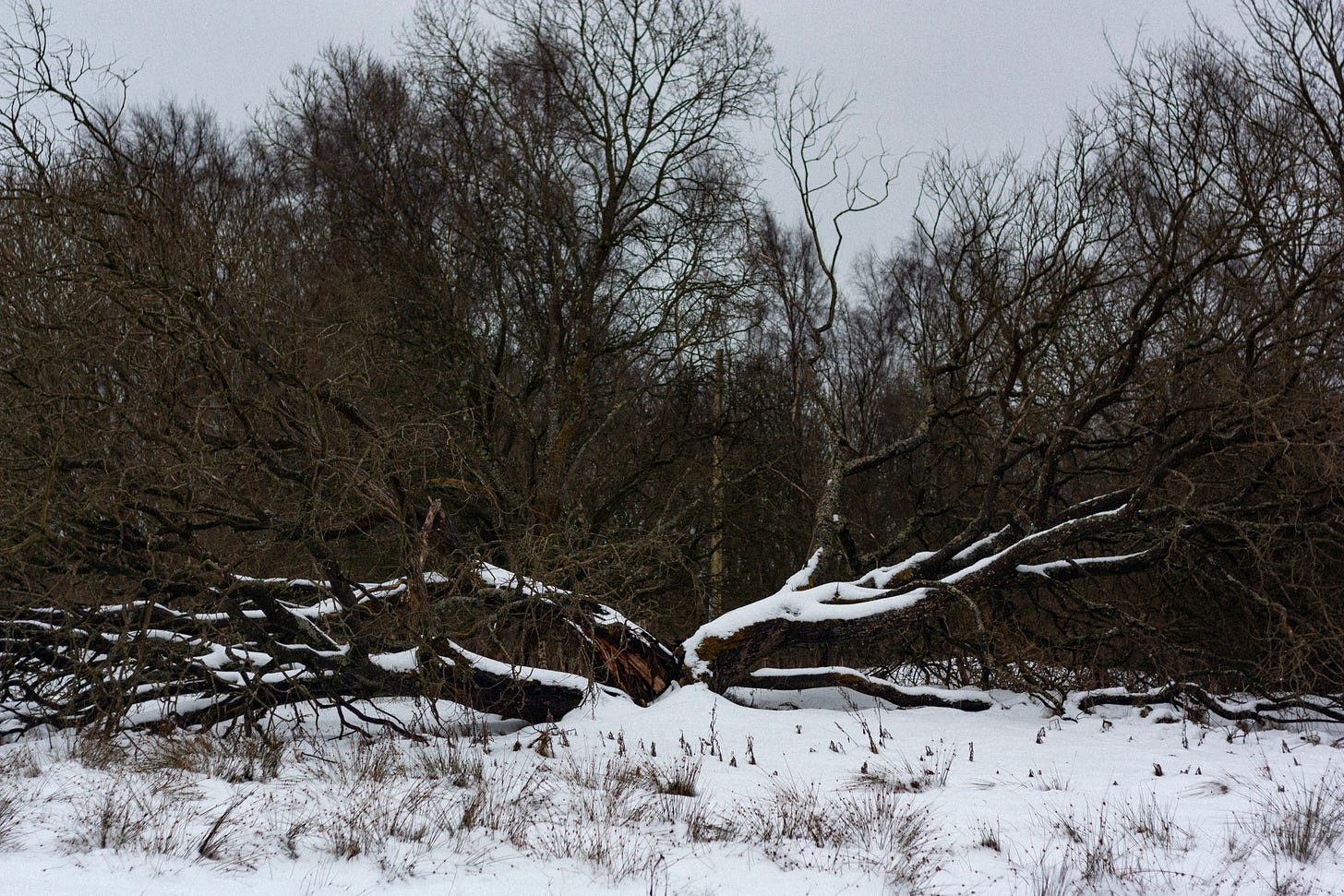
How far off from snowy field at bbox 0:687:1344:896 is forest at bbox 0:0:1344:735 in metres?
1.02

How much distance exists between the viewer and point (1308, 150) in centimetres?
888

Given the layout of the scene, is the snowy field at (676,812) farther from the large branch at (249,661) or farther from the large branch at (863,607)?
the large branch at (863,607)

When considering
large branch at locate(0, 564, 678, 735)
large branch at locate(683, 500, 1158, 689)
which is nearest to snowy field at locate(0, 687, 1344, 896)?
large branch at locate(0, 564, 678, 735)

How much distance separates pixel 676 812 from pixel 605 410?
9.80m

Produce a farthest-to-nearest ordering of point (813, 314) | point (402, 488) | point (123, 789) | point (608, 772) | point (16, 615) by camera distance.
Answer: point (813, 314) < point (402, 488) < point (16, 615) < point (608, 772) < point (123, 789)

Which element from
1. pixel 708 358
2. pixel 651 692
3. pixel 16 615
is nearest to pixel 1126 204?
pixel 708 358

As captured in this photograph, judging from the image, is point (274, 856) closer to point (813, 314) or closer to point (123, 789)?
point (123, 789)

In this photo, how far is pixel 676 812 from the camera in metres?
5.02

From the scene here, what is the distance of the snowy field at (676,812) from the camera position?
156 inches

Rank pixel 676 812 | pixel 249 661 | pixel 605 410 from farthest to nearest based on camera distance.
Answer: pixel 605 410 < pixel 249 661 < pixel 676 812

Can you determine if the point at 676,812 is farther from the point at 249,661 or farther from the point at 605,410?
A: the point at 605,410

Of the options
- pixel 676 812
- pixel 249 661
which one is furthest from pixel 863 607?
pixel 249 661

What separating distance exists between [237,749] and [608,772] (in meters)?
2.57

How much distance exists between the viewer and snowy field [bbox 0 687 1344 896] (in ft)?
13.0
